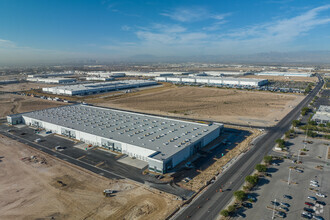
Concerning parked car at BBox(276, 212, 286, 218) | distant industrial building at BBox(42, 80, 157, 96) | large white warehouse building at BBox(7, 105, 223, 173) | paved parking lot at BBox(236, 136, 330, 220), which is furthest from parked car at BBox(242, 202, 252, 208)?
distant industrial building at BBox(42, 80, 157, 96)

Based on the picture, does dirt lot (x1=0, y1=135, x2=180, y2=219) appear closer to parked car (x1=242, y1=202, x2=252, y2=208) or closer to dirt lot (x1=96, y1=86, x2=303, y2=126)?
parked car (x1=242, y1=202, x2=252, y2=208)

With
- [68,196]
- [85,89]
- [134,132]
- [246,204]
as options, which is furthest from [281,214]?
[85,89]

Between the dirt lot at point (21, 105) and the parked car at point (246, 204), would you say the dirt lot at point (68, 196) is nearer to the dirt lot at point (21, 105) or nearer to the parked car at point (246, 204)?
the parked car at point (246, 204)

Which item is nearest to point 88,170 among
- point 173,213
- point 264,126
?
point 173,213

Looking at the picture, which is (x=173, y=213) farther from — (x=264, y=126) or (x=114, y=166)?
(x=264, y=126)

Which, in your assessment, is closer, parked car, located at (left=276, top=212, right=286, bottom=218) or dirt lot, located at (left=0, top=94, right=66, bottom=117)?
parked car, located at (left=276, top=212, right=286, bottom=218)

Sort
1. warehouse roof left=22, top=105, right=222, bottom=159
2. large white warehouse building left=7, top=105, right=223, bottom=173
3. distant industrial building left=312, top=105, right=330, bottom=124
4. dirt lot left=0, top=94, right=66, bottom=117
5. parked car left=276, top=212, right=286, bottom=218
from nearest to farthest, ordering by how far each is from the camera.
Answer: parked car left=276, top=212, right=286, bottom=218 < large white warehouse building left=7, top=105, right=223, bottom=173 < warehouse roof left=22, top=105, right=222, bottom=159 < distant industrial building left=312, top=105, right=330, bottom=124 < dirt lot left=0, top=94, right=66, bottom=117
